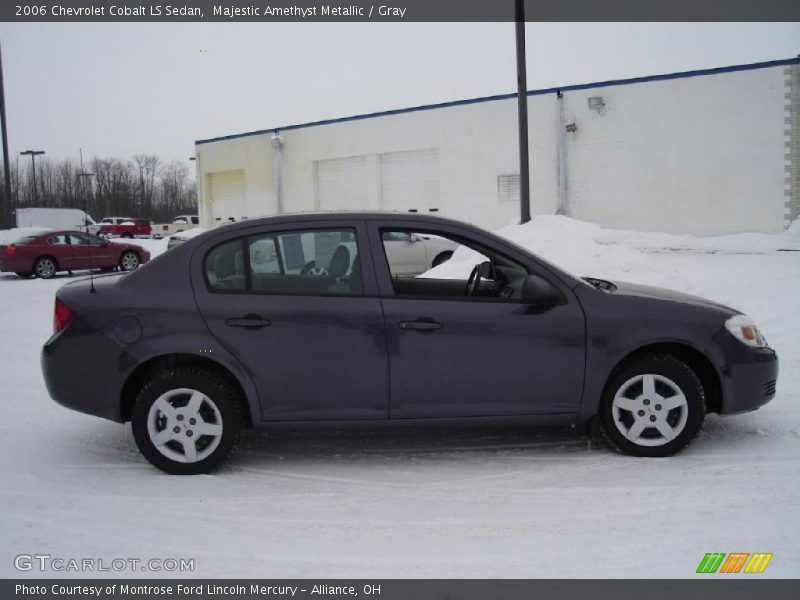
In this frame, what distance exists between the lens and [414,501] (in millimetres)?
4070

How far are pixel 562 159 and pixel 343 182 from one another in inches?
336

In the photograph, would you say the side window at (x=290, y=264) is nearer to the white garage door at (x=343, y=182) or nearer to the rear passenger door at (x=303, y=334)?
the rear passenger door at (x=303, y=334)

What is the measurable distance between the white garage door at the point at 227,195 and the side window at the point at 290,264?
2637 cm

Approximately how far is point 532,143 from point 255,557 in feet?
68.5

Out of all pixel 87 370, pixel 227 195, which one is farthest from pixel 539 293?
pixel 227 195

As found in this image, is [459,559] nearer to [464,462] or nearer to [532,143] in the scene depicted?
[464,462]

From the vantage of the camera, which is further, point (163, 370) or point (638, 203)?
point (638, 203)

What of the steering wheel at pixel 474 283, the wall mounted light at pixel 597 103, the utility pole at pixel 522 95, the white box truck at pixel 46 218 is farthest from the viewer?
the white box truck at pixel 46 218

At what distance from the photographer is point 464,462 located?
15.5 ft

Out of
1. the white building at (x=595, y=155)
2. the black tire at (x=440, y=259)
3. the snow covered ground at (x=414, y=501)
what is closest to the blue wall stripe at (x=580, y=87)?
the white building at (x=595, y=155)

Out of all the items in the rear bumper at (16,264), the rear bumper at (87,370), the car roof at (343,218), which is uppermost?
the car roof at (343,218)

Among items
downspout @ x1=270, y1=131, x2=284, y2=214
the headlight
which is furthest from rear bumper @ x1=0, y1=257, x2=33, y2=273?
the headlight

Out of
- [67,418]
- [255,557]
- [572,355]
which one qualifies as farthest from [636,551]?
[67,418]

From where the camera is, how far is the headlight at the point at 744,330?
469 centimetres
